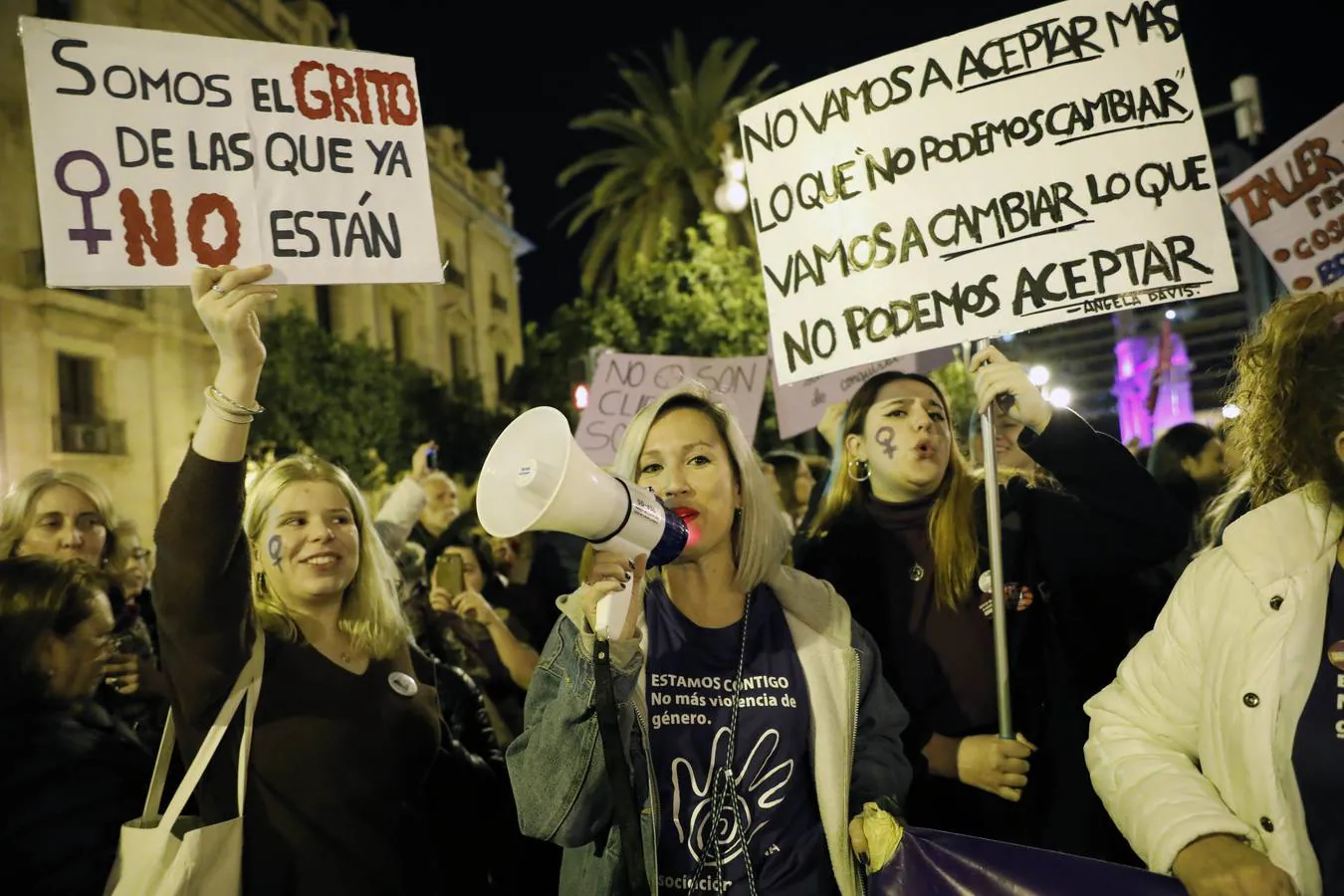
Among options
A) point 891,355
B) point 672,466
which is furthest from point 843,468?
point 672,466

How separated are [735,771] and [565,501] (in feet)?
2.63

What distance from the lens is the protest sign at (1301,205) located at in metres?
4.23

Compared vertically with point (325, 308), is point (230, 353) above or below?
Result: below

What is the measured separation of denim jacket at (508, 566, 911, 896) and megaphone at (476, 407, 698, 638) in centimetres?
19

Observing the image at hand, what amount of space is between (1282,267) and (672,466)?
339 cm

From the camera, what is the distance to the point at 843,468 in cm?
359

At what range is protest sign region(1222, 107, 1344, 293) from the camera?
4234 millimetres

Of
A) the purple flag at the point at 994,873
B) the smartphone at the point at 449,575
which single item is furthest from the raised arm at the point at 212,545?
the smartphone at the point at 449,575

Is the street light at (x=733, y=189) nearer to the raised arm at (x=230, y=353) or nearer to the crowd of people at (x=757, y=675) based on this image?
the crowd of people at (x=757, y=675)

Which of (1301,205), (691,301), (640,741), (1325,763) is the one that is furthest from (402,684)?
(691,301)

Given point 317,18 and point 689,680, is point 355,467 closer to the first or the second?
point 317,18

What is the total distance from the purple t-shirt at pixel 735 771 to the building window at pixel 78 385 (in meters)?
19.0

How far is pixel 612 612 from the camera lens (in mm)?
2061

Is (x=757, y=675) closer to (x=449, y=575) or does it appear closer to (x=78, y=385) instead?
(x=449, y=575)
